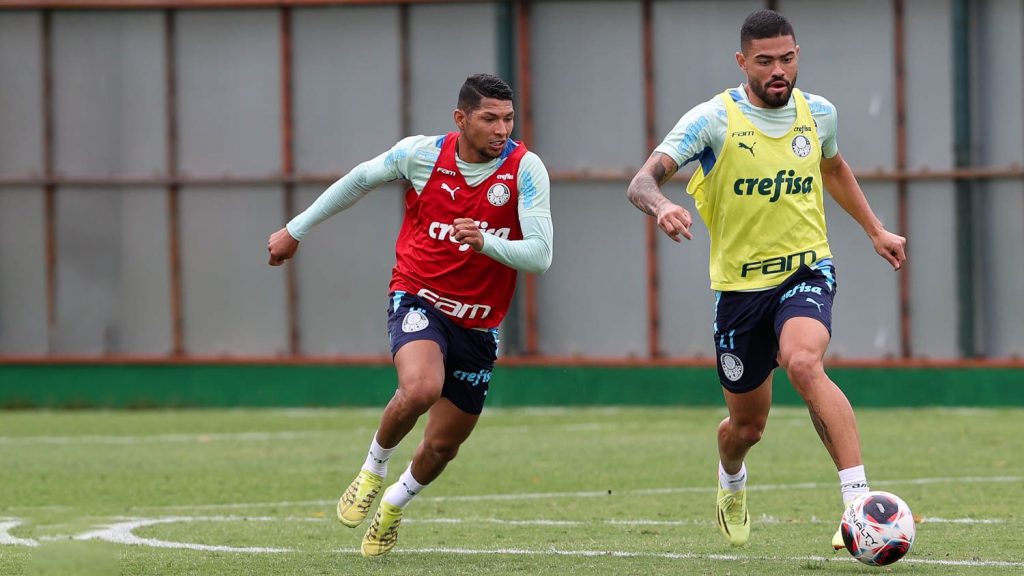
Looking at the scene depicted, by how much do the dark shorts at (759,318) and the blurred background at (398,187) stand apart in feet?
35.2

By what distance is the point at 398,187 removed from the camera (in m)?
20.1

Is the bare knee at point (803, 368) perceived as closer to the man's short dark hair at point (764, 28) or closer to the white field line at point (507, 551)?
the white field line at point (507, 551)

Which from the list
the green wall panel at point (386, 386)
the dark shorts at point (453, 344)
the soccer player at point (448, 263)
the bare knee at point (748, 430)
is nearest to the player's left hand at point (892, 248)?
the bare knee at point (748, 430)

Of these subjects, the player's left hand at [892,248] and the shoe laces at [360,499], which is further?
the shoe laces at [360,499]

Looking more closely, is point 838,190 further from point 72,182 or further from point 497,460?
point 72,182

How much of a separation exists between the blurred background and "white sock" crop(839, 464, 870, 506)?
11.7 metres

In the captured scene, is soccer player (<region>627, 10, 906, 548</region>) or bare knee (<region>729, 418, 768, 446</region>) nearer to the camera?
soccer player (<region>627, 10, 906, 548</region>)

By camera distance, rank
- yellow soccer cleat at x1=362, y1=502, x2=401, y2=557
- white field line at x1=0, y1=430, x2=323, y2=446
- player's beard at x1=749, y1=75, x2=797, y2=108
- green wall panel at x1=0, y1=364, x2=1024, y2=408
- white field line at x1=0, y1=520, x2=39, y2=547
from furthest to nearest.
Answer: green wall panel at x1=0, y1=364, x2=1024, y2=408 → white field line at x1=0, y1=430, x2=323, y2=446 → white field line at x1=0, y1=520, x2=39, y2=547 → yellow soccer cleat at x1=362, y1=502, x2=401, y2=557 → player's beard at x1=749, y1=75, x2=797, y2=108

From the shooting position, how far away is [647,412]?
18.7 meters

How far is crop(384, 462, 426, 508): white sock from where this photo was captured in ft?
28.7

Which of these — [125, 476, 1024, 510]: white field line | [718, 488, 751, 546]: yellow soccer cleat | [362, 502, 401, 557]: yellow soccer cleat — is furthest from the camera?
[125, 476, 1024, 510]: white field line

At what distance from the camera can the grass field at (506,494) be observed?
322 inches

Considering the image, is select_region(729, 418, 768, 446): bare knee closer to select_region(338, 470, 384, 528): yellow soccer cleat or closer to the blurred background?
select_region(338, 470, 384, 528): yellow soccer cleat

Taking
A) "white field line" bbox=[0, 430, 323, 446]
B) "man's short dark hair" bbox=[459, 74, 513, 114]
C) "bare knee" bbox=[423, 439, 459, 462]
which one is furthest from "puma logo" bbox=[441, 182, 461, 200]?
"white field line" bbox=[0, 430, 323, 446]
